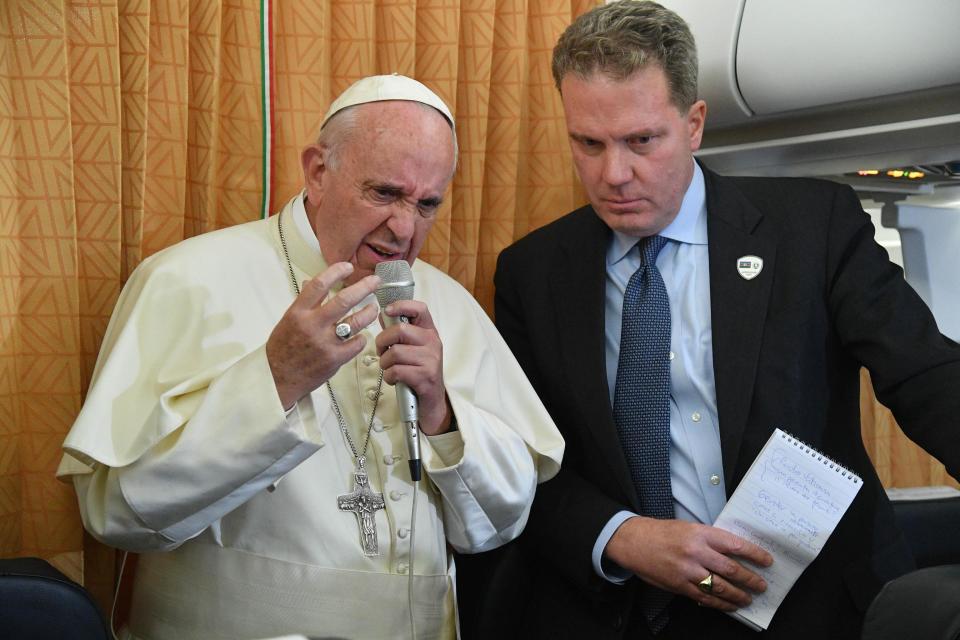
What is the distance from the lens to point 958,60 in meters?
2.94

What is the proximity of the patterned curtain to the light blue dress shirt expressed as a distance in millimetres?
722

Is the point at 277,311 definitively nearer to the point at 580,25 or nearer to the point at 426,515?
the point at 426,515

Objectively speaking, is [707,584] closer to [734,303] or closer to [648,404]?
[648,404]

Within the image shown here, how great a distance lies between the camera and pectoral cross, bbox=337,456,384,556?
2.27m


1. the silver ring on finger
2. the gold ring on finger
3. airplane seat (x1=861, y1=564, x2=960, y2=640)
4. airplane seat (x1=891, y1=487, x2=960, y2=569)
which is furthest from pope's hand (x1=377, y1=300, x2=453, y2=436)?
airplane seat (x1=891, y1=487, x2=960, y2=569)

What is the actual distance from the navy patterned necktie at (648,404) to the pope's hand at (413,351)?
60 cm

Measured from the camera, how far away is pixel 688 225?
105 inches

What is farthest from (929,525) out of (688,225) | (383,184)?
(383,184)

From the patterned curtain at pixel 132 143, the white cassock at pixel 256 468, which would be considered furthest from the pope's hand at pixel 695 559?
the patterned curtain at pixel 132 143

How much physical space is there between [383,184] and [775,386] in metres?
1.04

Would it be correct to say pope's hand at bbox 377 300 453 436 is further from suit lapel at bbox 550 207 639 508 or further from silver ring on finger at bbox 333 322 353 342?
suit lapel at bbox 550 207 639 508

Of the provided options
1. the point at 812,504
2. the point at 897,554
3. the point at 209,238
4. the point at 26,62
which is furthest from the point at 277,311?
the point at 897,554

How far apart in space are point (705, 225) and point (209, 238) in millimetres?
1242

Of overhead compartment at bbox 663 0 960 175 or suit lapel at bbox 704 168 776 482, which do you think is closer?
suit lapel at bbox 704 168 776 482
